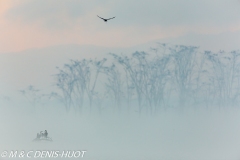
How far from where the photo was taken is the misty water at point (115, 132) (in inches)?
76.0

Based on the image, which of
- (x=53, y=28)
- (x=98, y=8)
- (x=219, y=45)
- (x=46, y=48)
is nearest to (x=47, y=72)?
(x=46, y=48)

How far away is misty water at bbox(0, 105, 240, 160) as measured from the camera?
6.33 feet

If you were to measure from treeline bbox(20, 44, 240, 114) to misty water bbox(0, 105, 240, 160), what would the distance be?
0.08 metres

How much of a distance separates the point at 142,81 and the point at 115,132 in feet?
1.33

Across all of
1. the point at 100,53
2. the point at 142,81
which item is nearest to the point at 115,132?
the point at 142,81

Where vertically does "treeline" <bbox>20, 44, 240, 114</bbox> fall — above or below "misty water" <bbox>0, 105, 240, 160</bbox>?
above

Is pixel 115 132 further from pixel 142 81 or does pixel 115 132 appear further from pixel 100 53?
pixel 100 53

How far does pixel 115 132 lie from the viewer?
1.94 metres

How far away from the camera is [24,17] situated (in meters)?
1.92

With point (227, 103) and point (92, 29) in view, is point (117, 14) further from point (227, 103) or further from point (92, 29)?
point (227, 103)

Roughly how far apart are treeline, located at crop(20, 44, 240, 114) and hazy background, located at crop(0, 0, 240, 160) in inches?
2.1

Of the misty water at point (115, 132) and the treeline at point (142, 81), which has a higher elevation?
the treeline at point (142, 81)

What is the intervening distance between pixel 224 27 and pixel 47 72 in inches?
50.2

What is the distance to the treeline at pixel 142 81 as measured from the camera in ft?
6.30
